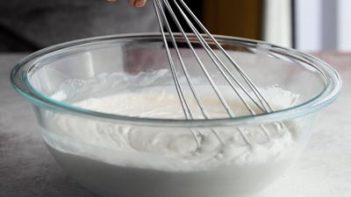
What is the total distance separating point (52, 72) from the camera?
0.80 m

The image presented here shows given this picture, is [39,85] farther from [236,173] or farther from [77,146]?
[236,173]

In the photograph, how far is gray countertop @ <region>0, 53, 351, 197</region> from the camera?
703 mm

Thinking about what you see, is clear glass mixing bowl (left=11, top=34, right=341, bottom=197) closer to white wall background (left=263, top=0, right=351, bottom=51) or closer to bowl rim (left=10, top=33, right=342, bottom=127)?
bowl rim (left=10, top=33, right=342, bottom=127)

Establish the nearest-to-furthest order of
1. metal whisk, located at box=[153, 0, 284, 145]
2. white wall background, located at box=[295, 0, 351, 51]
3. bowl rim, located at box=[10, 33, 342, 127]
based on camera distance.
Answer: bowl rim, located at box=[10, 33, 342, 127] → metal whisk, located at box=[153, 0, 284, 145] → white wall background, located at box=[295, 0, 351, 51]

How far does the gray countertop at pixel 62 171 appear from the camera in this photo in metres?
0.70

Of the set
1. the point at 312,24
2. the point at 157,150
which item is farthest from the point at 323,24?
the point at 157,150

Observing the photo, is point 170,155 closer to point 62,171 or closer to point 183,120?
point 183,120

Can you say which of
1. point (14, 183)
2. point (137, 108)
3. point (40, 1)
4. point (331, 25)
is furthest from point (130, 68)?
point (331, 25)

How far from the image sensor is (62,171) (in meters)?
0.74

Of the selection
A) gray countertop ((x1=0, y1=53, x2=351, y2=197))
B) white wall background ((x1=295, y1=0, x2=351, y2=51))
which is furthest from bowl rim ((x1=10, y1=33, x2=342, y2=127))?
white wall background ((x1=295, y1=0, x2=351, y2=51))

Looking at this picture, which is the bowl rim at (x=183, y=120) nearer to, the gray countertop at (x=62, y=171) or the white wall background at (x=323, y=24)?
the gray countertop at (x=62, y=171)

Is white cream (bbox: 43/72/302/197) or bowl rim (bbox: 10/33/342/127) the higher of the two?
bowl rim (bbox: 10/33/342/127)

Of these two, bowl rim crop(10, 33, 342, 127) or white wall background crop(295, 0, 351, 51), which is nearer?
bowl rim crop(10, 33, 342, 127)

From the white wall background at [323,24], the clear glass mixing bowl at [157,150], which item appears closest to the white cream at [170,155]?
the clear glass mixing bowl at [157,150]
